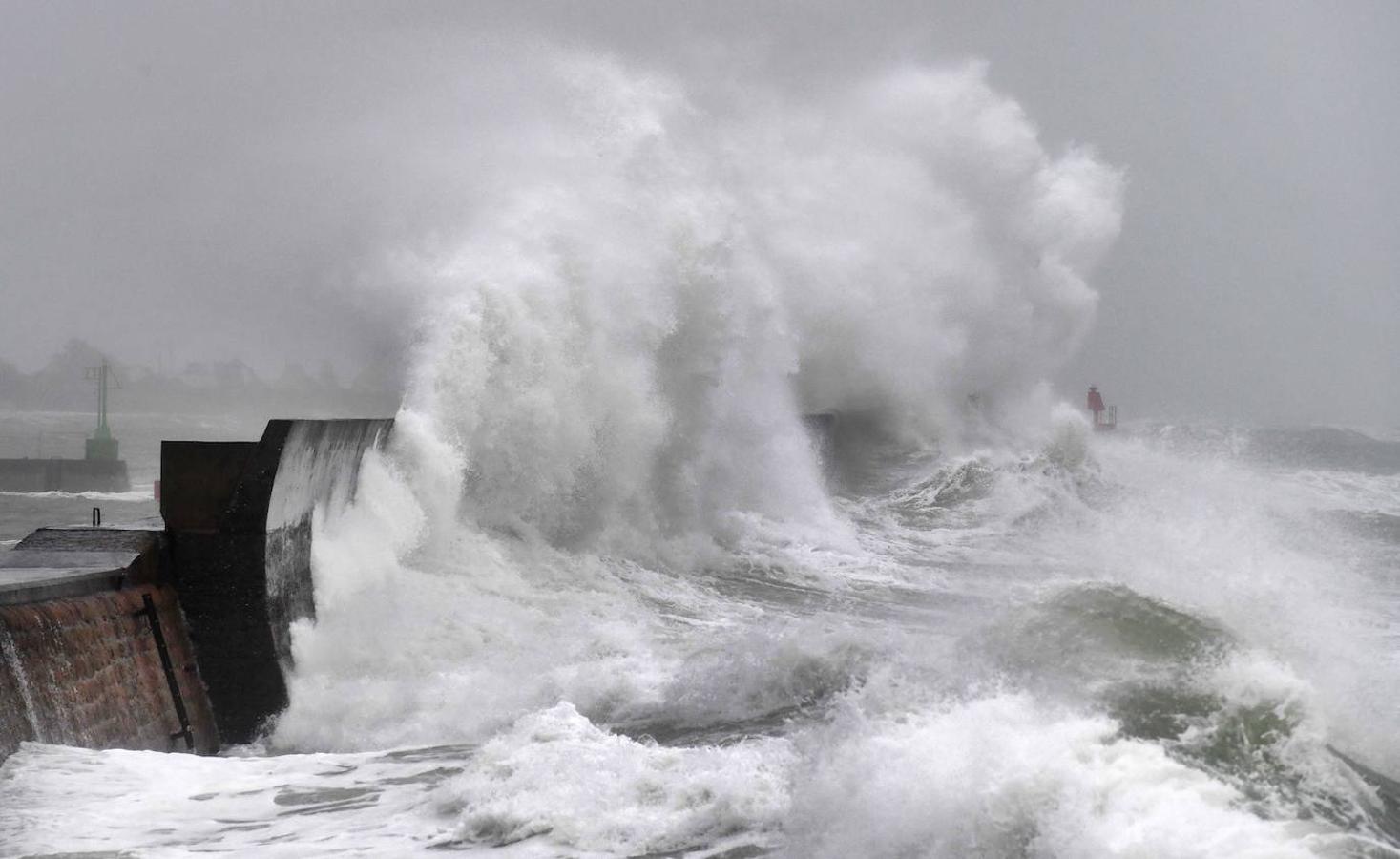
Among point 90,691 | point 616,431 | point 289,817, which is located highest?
point 616,431

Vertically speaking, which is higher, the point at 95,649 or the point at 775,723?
the point at 95,649

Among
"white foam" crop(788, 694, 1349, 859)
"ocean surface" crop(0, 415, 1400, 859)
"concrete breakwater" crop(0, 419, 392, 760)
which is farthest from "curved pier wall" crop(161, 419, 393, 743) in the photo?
"white foam" crop(788, 694, 1349, 859)

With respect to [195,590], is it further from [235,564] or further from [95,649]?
[95,649]

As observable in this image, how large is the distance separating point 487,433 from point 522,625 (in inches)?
129

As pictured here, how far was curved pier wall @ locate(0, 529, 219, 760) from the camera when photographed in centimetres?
631

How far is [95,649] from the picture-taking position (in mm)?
6938

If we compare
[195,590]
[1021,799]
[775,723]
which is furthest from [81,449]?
[1021,799]

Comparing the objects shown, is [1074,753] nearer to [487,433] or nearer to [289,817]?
[289,817]

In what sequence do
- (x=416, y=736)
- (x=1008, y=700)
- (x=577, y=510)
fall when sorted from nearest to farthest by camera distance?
(x=1008, y=700) < (x=416, y=736) < (x=577, y=510)

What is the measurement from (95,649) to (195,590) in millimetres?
1104

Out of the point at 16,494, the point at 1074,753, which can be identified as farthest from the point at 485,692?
the point at 16,494

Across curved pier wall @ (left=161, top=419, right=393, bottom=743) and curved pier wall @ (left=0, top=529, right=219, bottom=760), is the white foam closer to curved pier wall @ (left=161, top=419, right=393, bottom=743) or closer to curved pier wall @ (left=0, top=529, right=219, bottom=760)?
curved pier wall @ (left=0, top=529, right=219, bottom=760)

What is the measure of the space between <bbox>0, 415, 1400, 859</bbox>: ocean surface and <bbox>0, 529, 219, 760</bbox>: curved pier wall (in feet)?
0.99

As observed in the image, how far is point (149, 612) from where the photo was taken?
25.1 ft
